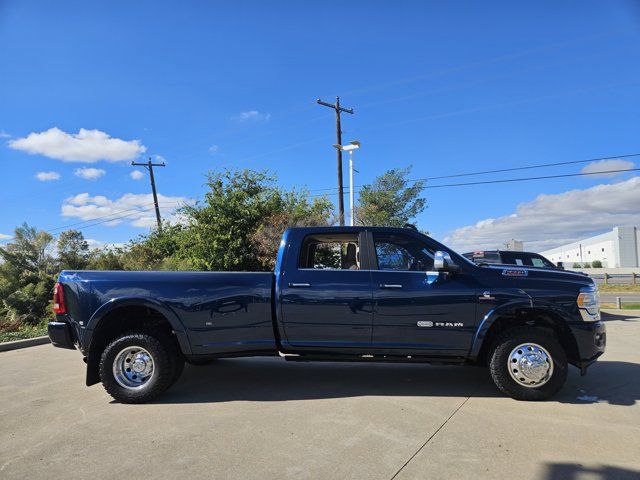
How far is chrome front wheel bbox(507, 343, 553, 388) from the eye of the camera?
4961 millimetres

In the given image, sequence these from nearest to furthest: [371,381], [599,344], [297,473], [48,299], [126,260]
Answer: [297,473], [599,344], [371,381], [48,299], [126,260]

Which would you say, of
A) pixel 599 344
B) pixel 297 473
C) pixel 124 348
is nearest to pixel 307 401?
pixel 297 473

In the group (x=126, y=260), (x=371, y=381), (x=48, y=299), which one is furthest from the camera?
(x=126, y=260)

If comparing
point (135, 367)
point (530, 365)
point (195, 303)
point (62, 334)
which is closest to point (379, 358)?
point (530, 365)

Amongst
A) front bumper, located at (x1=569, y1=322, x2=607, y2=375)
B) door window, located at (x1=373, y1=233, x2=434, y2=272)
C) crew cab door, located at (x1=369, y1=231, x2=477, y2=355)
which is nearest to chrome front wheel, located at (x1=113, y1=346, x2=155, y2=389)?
crew cab door, located at (x1=369, y1=231, x2=477, y2=355)

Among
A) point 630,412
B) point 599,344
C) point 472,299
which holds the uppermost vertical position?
point 472,299

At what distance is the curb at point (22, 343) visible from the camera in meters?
8.92

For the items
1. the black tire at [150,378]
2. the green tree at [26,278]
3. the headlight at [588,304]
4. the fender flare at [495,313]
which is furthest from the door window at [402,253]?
the green tree at [26,278]

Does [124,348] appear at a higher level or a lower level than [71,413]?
higher

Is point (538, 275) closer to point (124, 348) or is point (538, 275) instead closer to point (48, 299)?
point (124, 348)

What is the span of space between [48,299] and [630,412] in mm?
15337

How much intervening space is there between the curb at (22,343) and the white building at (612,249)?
78.1 metres

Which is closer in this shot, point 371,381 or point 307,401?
point 307,401

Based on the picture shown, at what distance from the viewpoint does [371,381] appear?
591 centimetres
